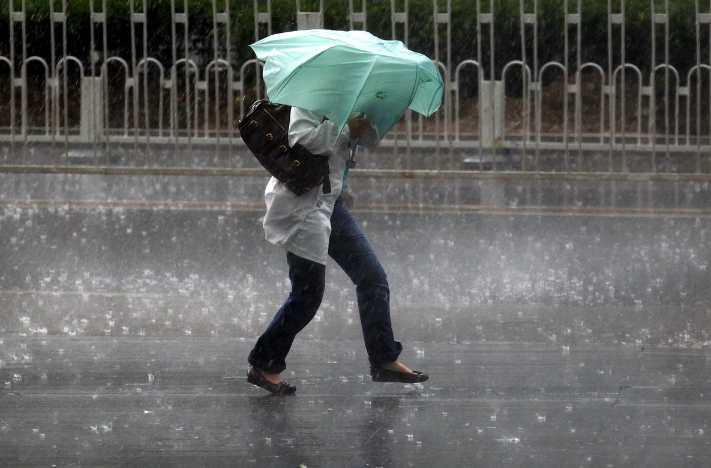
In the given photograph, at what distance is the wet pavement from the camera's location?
184 inches

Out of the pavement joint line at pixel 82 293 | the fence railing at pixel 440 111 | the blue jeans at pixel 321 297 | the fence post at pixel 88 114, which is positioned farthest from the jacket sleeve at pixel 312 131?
the fence post at pixel 88 114

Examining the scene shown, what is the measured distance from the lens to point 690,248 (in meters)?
9.32

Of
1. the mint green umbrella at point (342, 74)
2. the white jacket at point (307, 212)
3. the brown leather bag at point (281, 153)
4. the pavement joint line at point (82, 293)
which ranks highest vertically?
the mint green umbrella at point (342, 74)

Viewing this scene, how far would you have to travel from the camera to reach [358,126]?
17.6 feet

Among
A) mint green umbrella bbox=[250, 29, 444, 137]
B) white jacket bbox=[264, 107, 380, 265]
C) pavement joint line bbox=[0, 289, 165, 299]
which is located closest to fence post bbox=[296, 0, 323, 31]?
pavement joint line bbox=[0, 289, 165, 299]

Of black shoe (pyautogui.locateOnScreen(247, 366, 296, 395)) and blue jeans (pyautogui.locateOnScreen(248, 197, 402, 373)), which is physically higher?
blue jeans (pyautogui.locateOnScreen(248, 197, 402, 373))

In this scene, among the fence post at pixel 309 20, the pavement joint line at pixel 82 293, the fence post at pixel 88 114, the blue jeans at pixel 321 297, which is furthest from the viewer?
the fence post at pixel 88 114

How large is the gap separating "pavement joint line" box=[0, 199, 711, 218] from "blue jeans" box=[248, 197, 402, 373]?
18.8 ft

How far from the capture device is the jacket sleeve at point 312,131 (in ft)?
16.8

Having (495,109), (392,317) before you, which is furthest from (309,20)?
(392,317)

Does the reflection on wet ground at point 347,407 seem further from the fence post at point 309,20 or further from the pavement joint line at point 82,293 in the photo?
the fence post at point 309,20

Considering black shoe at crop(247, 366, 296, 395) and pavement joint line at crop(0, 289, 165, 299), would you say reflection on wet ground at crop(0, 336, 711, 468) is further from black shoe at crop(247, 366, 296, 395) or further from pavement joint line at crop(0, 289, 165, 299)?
pavement joint line at crop(0, 289, 165, 299)

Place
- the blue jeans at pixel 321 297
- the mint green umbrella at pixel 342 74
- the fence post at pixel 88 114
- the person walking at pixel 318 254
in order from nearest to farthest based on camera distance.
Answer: the mint green umbrella at pixel 342 74
the person walking at pixel 318 254
the blue jeans at pixel 321 297
the fence post at pixel 88 114

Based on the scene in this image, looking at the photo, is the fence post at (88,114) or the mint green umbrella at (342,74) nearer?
the mint green umbrella at (342,74)
